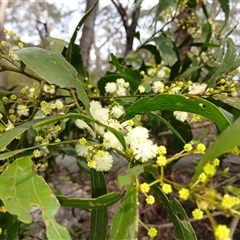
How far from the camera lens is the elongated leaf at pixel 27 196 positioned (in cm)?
51

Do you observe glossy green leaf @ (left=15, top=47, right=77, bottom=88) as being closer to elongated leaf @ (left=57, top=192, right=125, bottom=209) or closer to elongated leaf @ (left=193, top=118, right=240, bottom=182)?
elongated leaf @ (left=57, top=192, right=125, bottom=209)

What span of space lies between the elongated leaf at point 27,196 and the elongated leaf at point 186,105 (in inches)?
8.9

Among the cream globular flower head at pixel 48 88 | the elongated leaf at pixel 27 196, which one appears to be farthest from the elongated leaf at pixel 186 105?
the cream globular flower head at pixel 48 88

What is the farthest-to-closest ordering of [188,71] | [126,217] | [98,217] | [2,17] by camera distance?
[2,17], [188,71], [98,217], [126,217]

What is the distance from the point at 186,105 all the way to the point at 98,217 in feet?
0.94

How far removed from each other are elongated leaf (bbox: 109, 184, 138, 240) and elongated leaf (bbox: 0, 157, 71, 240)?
0.07 m

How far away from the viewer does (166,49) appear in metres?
1.33

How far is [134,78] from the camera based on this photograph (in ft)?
3.14

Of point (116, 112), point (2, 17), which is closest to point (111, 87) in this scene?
point (116, 112)

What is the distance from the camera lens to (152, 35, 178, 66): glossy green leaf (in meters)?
1.32

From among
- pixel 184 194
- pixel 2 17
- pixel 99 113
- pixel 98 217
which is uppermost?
pixel 2 17

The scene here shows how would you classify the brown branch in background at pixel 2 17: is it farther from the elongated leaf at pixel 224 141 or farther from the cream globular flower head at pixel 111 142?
the elongated leaf at pixel 224 141

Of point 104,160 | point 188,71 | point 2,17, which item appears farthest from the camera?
point 2,17

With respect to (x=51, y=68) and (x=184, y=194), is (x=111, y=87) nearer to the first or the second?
(x=51, y=68)
